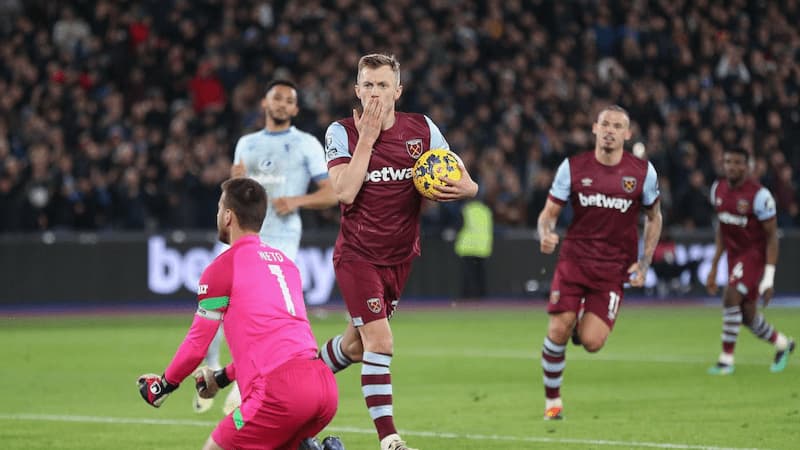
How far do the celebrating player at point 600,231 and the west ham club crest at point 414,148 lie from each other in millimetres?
2467

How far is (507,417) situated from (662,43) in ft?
68.3

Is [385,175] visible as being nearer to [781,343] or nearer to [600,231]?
[600,231]

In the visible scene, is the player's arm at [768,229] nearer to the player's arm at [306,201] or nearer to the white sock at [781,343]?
the white sock at [781,343]

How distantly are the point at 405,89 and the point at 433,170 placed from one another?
62.4 feet

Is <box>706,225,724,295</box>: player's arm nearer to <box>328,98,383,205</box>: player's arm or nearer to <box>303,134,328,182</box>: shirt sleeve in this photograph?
<box>303,134,328,182</box>: shirt sleeve

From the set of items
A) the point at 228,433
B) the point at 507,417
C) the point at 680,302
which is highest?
the point at 228,433

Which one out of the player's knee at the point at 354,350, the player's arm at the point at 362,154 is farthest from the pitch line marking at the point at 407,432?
the player's arm at the point at 362,154

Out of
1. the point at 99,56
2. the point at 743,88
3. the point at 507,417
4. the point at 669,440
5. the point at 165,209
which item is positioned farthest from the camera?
the point at 743,88

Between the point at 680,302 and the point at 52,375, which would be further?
the point at 680,302

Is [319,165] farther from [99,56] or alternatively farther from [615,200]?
[99,56]

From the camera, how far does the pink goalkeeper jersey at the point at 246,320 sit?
6582 millimetres

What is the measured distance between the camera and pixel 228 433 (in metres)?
6.52

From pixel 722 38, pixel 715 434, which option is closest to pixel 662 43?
pixel 722 38

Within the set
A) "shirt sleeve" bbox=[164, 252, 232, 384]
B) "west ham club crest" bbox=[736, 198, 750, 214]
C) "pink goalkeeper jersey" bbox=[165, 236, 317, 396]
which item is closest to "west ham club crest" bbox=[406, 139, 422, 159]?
"pink goalkeeper jersey" bbox=[165, 236, 317, 396]
